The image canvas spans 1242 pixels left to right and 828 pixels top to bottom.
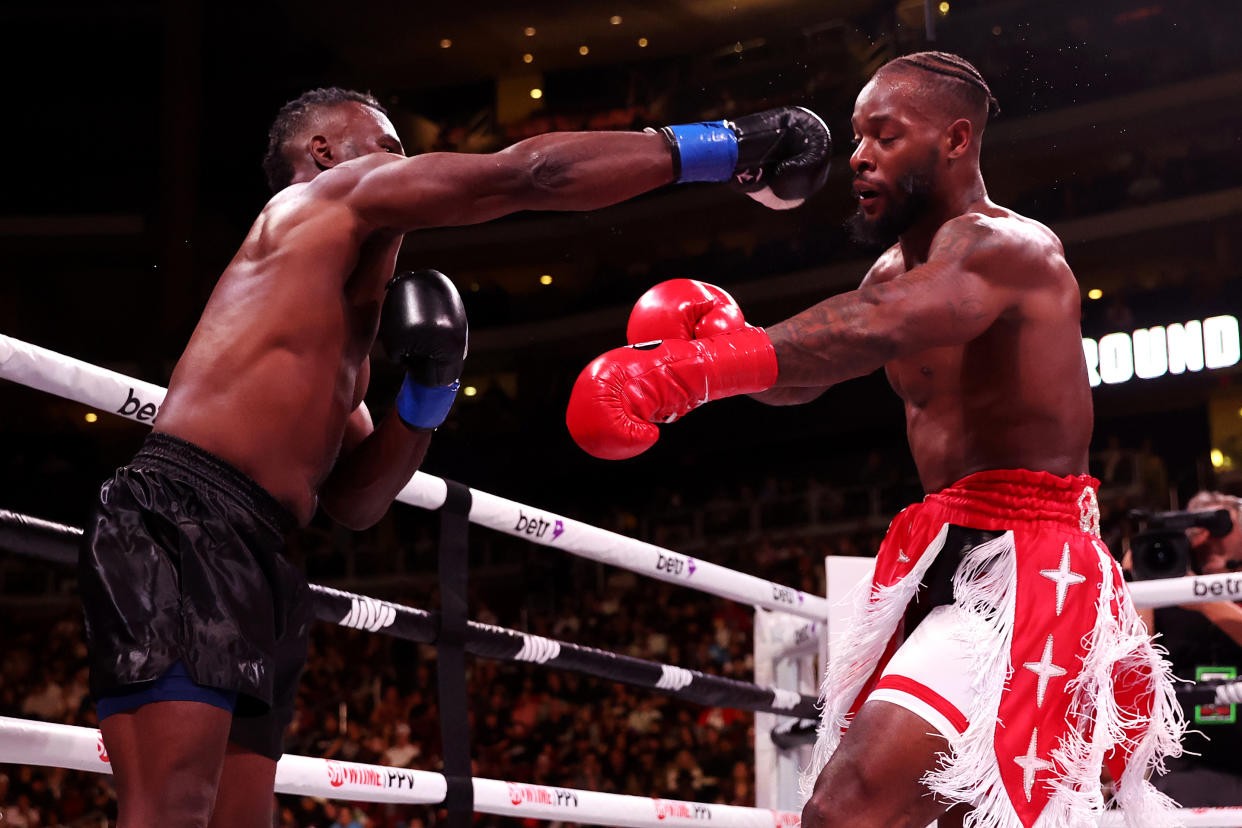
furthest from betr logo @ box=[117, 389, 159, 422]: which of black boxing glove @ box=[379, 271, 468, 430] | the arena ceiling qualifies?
the arena ceiling

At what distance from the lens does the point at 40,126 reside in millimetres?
12500

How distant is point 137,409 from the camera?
1.78 metres

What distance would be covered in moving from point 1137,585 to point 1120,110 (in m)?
8.30

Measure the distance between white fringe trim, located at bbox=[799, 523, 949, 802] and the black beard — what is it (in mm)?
482

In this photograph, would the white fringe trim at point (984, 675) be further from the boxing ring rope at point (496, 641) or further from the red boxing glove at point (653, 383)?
the boxing ring rope at point (496, 641)

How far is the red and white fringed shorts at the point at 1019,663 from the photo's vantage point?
172cm

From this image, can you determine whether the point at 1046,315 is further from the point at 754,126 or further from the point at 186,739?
the point at 186,739

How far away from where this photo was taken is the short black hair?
2.08m

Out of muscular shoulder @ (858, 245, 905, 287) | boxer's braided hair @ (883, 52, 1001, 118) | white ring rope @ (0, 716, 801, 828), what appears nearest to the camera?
white ring rope @ (0, 716, 801, 828)

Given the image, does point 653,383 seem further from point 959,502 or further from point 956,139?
point 956,139

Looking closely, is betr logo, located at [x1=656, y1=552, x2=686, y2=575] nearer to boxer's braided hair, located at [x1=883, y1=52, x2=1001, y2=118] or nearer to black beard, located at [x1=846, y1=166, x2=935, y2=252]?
black beard, located at [x1=846, y1=166, x2=935, y2=252]

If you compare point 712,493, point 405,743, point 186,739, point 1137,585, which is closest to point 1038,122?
point 712,493

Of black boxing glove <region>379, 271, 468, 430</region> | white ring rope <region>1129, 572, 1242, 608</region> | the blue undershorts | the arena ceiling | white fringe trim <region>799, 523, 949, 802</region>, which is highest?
the arena ceiling

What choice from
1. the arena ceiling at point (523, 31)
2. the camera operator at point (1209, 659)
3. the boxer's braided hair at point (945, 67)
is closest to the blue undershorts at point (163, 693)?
the boxer's braided hair at point (945, 67)
